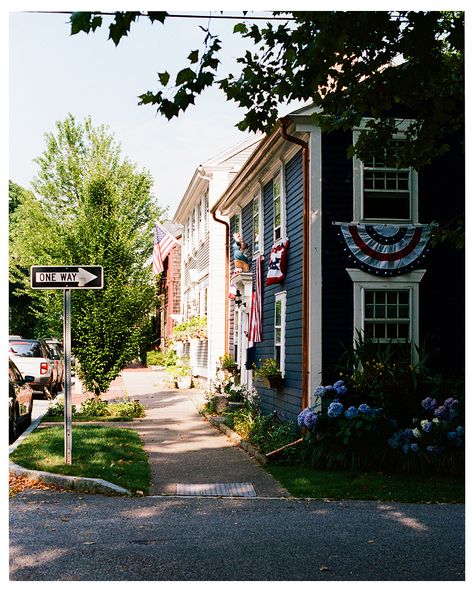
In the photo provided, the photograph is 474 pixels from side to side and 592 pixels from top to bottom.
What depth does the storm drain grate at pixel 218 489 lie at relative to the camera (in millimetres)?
9625

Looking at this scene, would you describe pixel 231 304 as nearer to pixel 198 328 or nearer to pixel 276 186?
pixel 198 328

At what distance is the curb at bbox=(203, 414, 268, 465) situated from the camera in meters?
12.0

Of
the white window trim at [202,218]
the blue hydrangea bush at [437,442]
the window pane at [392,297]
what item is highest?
the white window trim at [202,218]

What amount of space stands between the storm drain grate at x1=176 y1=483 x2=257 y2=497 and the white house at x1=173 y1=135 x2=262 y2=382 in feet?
41.0

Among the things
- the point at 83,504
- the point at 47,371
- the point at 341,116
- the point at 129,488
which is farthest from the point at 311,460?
the point at 47,371

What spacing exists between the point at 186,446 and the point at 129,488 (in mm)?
4248

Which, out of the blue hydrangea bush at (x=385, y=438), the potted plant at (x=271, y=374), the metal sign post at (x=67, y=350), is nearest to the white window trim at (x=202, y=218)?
the potted plant at (x=271, y=374)

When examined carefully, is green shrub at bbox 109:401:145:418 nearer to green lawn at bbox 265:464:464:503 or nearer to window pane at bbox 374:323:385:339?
window pane at bbox 374:323:385:339

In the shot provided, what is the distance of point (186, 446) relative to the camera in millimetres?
13609

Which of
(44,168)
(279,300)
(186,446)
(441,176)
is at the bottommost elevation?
(186,446)

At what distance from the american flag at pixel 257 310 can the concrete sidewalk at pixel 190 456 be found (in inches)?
82.1

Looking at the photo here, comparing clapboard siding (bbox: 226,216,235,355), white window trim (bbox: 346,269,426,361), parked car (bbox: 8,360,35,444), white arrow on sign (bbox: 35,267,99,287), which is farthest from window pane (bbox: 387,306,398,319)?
clapboard siding (bbox: 226,216,235,355)

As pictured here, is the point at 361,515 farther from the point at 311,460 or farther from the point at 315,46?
the point at 315,46

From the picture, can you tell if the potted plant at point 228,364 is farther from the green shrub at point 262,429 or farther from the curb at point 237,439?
the green shrub at point 262,429
